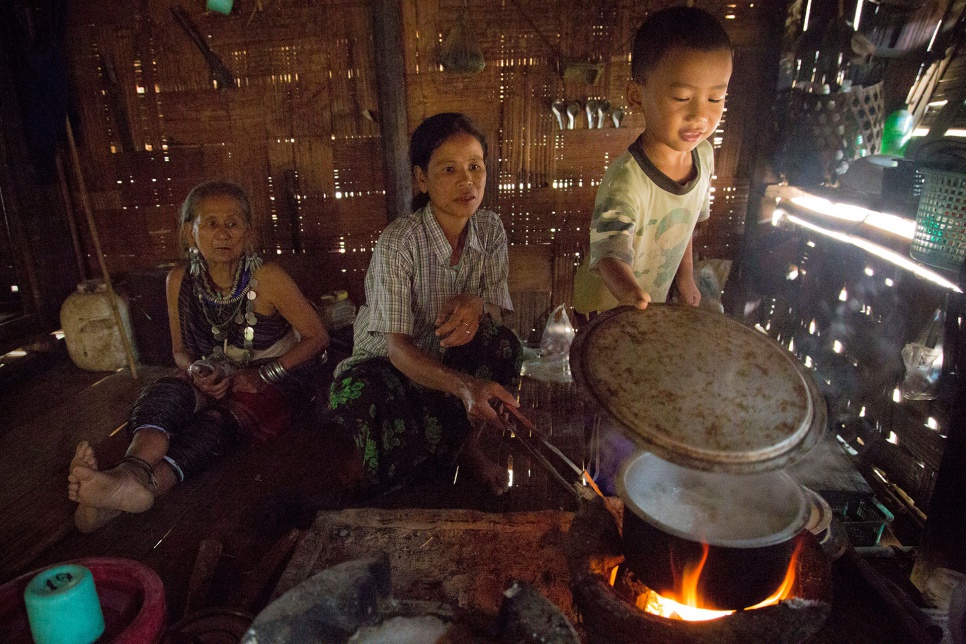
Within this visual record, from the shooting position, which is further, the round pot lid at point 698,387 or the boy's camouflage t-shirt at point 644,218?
the boy's camouflage t-shirt at point 644,218

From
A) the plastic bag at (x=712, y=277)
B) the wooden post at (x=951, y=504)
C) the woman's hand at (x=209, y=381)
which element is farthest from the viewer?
the plastic bag at (x=712, y=277)

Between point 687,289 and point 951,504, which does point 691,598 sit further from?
point 687,289

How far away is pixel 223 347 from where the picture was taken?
332cm

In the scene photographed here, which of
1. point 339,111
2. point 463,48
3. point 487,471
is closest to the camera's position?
point 487,471

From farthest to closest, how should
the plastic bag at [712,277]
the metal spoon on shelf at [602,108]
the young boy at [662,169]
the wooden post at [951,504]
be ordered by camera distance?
the plastic bag at [712,277]
the metal spoon on shelf at [602,108]
the young boy at [662,169]
the wooden post at [951,504]

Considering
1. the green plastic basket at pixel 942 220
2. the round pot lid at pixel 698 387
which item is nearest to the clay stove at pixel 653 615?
the round pot lid at pixel 698 387

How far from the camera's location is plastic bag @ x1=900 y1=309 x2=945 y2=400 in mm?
2488

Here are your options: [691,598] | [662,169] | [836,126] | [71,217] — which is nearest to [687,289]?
[662,169]

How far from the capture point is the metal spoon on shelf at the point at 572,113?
13.7 feet

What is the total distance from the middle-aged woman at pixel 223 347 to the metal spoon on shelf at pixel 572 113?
241 centimetres

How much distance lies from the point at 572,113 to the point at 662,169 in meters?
1.74

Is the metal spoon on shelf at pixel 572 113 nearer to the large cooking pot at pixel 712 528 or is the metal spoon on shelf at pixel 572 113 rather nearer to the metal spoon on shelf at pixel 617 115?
the metal spoon on shelf at pixel 617 115

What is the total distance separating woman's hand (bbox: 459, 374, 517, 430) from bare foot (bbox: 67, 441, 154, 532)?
1.66m

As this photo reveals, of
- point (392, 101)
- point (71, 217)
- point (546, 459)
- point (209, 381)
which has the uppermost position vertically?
point (392, 101)
